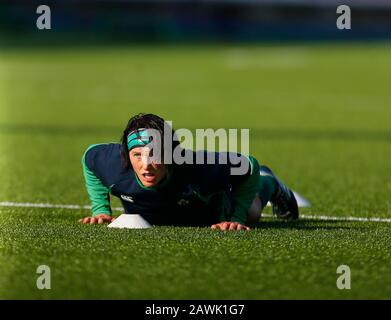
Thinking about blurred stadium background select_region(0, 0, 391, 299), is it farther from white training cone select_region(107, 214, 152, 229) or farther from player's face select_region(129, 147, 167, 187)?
player's face select_region(129, 147, 167, 187)

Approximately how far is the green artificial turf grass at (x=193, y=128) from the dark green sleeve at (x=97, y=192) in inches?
8.2

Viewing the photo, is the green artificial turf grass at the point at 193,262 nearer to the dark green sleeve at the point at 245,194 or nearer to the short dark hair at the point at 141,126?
the dark green sleeve at the point at 245,194

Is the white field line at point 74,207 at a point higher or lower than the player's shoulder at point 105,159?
lower

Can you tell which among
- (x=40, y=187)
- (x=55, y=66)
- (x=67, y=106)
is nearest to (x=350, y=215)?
(x=40, y=187)

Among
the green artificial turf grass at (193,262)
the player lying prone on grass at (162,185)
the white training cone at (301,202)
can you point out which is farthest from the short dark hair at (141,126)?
the white training cone at (301,202)

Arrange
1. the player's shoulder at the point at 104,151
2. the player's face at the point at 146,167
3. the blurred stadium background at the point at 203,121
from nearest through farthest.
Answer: the blurred stadium background at the point at 203,121
the player's face at the point at 146,167
the player's shoulder at the point at 104,151

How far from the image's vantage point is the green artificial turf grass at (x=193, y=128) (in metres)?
4.48

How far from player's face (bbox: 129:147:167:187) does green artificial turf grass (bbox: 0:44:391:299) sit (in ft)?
0.96

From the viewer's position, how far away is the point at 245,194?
5.93m

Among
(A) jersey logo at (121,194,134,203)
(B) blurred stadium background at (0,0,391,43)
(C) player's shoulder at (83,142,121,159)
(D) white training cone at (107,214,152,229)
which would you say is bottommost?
(D) white training cone at (107,214,152,229)

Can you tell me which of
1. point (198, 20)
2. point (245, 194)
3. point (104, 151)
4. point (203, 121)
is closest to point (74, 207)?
point (104, 151)

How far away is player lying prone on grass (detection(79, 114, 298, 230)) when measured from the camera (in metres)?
5.51

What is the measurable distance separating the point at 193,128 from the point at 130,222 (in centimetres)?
784

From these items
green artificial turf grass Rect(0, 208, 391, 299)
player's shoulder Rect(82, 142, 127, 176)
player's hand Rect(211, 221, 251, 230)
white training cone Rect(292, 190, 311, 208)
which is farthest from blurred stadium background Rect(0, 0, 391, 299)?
player's shoulder Rect(82, 142, 127, 176)
